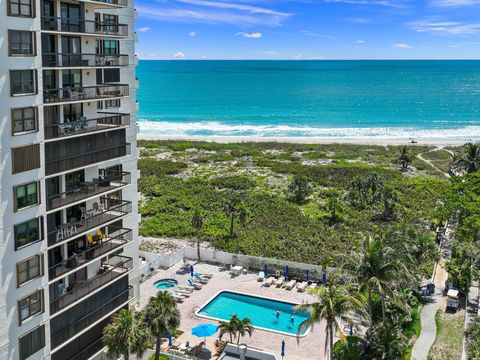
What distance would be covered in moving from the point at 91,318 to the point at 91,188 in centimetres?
678

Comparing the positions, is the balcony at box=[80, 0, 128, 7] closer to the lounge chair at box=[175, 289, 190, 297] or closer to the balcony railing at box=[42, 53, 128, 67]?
the balcony railing at box=[42, 53, 128, 67]

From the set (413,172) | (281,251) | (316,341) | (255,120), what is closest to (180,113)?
(255,120)

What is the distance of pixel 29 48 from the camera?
22.8 metres

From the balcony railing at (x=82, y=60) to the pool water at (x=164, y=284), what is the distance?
2033 cm

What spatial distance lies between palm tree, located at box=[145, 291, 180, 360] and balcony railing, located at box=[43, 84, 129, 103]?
10970 mm

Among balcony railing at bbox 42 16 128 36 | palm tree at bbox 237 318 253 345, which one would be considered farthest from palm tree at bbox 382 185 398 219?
balcony railing at bbox 42 16 128 36

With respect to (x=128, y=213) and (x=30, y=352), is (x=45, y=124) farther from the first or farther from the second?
(x=30, y=352)

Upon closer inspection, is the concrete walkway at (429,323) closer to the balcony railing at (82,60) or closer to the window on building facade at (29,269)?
the window on building facade at (29,269)

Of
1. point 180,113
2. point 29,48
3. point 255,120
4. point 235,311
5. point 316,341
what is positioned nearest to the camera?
point 29,48

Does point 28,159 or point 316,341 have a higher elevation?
point 28,159

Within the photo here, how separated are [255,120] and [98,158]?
137 m

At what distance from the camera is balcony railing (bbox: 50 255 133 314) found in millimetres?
26105

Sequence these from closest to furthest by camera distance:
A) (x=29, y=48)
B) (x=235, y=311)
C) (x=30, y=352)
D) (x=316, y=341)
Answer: (x=29, y=48), (x=30, y=352), (x=316, y=341), (x=235, y=311)

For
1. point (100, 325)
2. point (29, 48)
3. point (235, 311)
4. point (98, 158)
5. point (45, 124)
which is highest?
point (29, 48)
